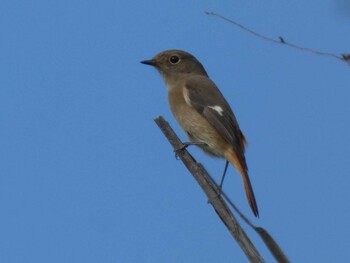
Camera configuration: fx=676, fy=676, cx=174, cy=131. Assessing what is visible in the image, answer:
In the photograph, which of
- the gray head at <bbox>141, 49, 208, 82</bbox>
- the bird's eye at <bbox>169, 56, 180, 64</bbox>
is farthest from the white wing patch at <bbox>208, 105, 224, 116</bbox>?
the bird's eye at <bbox>169, 56, 180, 64</bbox>

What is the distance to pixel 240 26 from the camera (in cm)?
391

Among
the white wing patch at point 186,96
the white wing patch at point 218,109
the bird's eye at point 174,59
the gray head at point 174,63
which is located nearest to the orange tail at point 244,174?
the white wing patch at point 218,109

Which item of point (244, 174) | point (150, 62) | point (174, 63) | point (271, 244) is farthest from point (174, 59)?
point (271, 244)

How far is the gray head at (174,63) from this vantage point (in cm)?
765

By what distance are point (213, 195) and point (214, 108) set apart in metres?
2.75

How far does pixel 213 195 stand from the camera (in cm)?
409

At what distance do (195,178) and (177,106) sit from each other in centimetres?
263

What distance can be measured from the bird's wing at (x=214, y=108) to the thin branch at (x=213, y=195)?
4.32ft

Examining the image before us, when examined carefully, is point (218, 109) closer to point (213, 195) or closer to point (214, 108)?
point (214, 108)

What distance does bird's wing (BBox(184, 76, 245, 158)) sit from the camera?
6.37 meters

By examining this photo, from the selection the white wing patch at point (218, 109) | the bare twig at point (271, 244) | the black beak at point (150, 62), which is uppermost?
the black beak at point (150, 62)

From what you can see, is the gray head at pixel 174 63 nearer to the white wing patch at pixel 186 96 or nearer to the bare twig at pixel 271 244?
the white wing patch at pixel 186 96

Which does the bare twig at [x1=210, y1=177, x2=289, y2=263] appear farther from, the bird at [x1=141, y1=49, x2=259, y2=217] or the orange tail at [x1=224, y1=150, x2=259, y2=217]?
the bird at [x1=141, y1=49, x2=259, y2=217]

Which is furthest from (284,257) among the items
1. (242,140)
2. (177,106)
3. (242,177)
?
(177,106)
